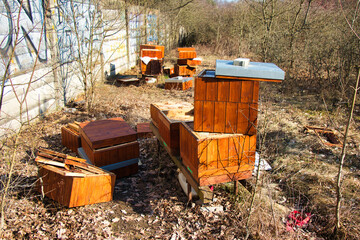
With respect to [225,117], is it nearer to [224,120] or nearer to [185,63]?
[224,120]

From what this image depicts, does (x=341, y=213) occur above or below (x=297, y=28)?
below

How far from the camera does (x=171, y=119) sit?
4910mm

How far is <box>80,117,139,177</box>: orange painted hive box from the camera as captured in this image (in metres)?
5.30

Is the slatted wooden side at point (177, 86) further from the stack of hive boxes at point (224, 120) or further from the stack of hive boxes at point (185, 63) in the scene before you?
the stack of hive boxes at point (224, 120)

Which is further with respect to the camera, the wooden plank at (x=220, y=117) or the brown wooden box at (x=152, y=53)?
the brown wooden box at (x=152, y=53)

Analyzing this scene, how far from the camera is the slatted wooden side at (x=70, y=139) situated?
6.29 meters

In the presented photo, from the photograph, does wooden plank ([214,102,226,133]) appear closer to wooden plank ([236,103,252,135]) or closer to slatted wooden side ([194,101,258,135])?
slatted wooden side ([194,101,258,135])

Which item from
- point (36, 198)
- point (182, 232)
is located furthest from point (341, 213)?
point (36, 198)

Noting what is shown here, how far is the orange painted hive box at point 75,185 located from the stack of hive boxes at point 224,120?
5.09ft

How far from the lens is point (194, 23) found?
27.4 meters

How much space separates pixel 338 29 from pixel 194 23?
1826 cm

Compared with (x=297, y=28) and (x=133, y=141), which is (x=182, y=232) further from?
(x=297, y=28)

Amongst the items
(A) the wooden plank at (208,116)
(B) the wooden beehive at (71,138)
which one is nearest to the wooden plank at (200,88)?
(A) the wooden plank at (208,116)

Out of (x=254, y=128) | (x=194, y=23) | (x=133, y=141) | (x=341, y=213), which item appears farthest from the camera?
(x=194, y=23)
